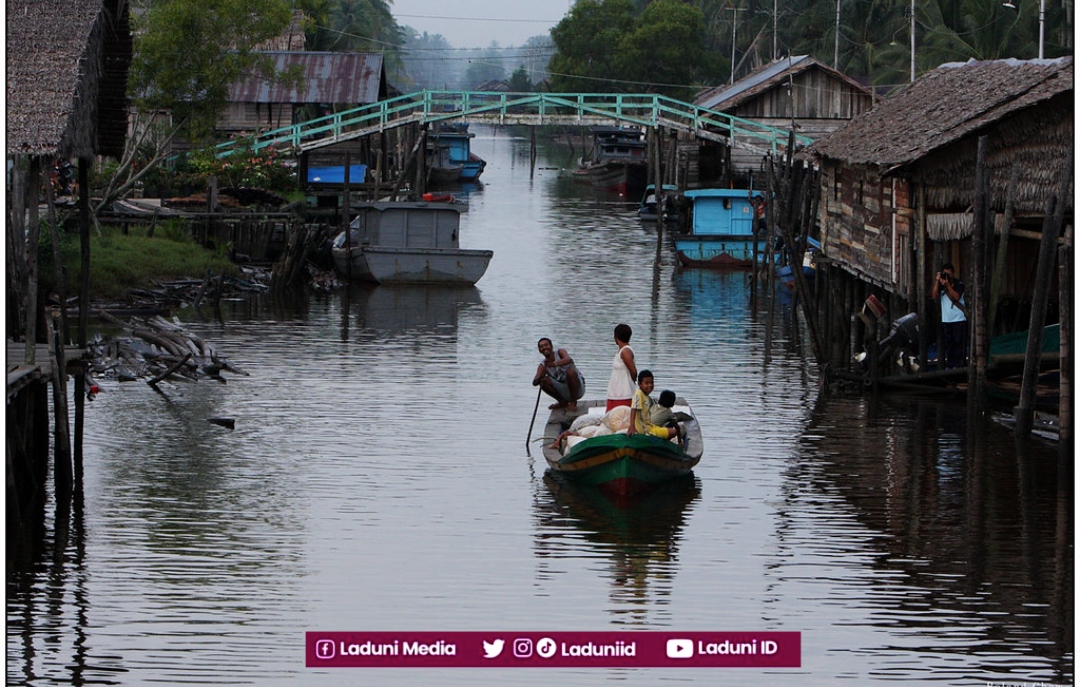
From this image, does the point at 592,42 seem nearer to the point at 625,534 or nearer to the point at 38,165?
the point at 38,165

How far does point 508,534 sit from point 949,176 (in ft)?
31.5

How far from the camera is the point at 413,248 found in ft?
115

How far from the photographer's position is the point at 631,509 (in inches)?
629

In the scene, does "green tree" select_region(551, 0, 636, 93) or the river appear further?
"green tree" select_region(551, 0, 636, 93)

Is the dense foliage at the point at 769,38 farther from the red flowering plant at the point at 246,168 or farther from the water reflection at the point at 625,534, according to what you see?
the water reflection at the point at 625,534

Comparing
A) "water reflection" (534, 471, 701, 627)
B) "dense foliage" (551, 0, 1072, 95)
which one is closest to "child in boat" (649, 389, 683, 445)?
"water reflection" (534, 471, 701, 627)

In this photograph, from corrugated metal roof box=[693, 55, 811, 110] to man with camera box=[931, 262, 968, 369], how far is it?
3228 centimetres

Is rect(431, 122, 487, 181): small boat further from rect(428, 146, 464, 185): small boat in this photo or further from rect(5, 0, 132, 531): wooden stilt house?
rect(5, 0, 132, 531): wooden stilt house

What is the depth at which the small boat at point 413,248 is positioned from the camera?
34.9 metres

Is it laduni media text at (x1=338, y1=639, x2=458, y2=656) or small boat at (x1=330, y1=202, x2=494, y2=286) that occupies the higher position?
small boat at (x1=330, y1=202, x2=494, y2=286)

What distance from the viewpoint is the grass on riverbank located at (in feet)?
95.9

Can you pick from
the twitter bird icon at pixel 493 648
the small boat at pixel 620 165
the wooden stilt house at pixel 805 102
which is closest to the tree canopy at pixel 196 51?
the wooden stilt house at pixel 805 102

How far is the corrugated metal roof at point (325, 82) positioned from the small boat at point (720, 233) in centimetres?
1432

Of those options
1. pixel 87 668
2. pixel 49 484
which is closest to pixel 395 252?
pixel 49 484
